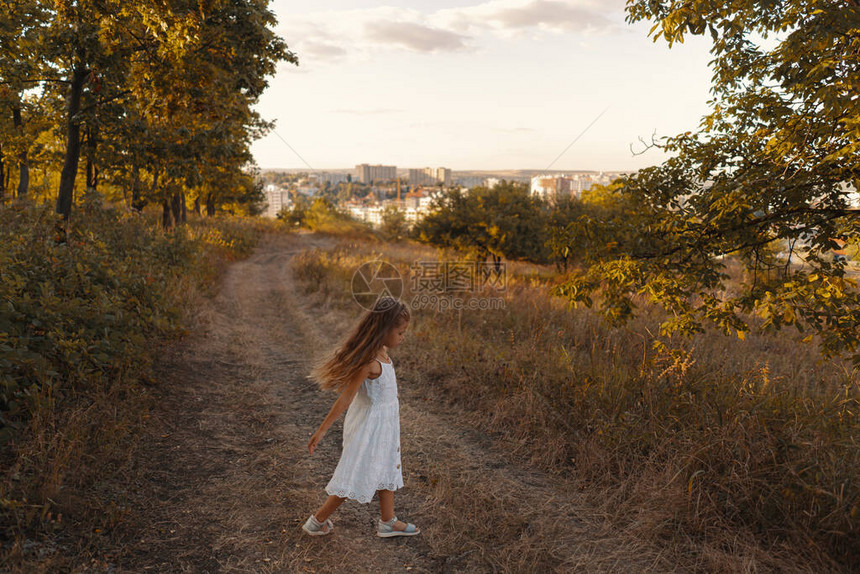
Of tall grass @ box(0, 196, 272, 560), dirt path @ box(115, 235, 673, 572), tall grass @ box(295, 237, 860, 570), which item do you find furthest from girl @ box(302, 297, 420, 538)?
tall grass @ box(295, 237, 860, 570)

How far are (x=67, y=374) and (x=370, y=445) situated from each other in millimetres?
3351

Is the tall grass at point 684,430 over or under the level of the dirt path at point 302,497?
over

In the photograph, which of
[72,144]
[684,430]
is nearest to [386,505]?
[684,430]

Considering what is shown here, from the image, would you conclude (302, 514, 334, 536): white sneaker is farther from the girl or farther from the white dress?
the white dress

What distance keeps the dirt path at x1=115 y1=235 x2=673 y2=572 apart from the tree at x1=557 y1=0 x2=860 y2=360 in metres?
1.95

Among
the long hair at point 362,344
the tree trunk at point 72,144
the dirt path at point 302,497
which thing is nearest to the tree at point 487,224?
the tree trunk at point 72,144

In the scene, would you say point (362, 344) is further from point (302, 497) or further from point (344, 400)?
point (302, 497)

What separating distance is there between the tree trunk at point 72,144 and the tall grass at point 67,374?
3978 mm

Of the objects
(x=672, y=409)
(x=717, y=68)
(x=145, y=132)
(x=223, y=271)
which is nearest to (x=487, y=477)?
(x=672, y=409)

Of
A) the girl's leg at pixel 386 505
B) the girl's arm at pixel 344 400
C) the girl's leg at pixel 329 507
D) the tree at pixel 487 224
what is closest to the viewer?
the girl's arm at pixel 344 400

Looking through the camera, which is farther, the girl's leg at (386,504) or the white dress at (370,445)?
the girl's leg at (386,504)

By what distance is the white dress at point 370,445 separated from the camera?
3.18 metres

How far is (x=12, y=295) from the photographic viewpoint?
4.01 m

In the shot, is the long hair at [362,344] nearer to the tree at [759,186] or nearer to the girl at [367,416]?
the girl at [367,416]
